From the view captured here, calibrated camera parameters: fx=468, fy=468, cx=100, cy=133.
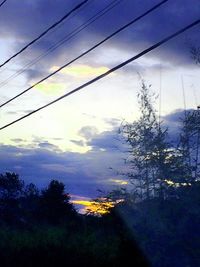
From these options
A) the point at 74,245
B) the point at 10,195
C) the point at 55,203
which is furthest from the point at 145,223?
the point at 10,195

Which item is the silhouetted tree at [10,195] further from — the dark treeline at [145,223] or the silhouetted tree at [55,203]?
the dark treeline at [145,223]

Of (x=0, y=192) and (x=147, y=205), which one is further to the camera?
(x=0, y=192)

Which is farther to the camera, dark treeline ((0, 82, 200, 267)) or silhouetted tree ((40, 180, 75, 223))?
silhouetted tree ((40, 180, 75, 223))

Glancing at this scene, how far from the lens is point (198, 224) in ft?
27.9

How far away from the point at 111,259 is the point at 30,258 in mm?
4148

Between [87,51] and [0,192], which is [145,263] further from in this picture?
[0,192]

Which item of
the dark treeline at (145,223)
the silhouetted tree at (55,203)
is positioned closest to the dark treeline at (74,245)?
the dark treeline at (145,223)

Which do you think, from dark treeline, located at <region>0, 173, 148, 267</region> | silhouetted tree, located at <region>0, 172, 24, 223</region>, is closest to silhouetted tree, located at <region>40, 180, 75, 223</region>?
silhouetted tree, located at <region>0, 172, 24, 223</region>

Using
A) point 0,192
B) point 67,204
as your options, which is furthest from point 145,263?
point 0,192

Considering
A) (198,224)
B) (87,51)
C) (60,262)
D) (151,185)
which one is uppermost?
(87,51)

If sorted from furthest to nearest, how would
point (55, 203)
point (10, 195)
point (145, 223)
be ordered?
point (10, 195) → point (55, 203) → point (145, 223)

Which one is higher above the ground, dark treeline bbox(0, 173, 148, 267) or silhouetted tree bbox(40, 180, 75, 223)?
silhouetted tree bbox(40, 180, 75, 223)

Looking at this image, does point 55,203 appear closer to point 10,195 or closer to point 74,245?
point 10,195

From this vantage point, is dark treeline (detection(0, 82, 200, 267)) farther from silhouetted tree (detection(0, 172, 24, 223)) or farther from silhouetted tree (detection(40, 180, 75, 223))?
silhouetted tree (detection(0, 172, 24, 223))
